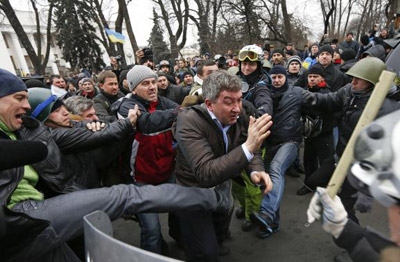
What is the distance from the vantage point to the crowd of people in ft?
5.48

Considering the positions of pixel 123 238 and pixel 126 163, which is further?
pixel 123 238

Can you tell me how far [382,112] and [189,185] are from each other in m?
1.70

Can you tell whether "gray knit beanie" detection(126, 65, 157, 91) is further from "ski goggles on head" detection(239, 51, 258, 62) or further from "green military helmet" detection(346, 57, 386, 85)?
"green military helmet" detection(346, 57, 386, 85)

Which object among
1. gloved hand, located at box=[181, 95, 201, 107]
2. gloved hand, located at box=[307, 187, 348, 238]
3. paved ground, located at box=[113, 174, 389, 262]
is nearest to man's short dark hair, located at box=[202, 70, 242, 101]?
gloved hand, located at box=[181, 95, 201, 107]

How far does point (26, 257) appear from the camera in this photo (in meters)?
1.64

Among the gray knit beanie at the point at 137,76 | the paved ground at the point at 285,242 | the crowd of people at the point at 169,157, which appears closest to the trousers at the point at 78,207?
the crowd of people at the point at 169,157

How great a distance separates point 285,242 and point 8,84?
292 centimetres

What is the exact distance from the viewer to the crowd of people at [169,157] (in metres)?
1.67

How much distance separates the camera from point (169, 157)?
2.77m

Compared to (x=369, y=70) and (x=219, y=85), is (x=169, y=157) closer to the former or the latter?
(x=219, y=85)

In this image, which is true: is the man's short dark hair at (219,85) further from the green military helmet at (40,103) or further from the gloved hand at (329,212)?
the green military helmet at (40,103)

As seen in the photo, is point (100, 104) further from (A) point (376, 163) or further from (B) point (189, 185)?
(A) point (376, 163)

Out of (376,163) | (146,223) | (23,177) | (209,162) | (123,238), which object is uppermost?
(376,163)

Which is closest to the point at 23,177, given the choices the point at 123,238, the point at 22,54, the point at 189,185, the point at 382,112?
the point at 189,185
